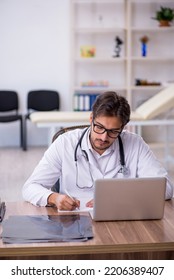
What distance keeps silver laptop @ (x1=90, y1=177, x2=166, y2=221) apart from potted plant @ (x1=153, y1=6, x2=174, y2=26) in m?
5.60

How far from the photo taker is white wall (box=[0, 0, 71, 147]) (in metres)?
7.23

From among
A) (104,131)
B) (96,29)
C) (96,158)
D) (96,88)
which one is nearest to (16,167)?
(96,88)

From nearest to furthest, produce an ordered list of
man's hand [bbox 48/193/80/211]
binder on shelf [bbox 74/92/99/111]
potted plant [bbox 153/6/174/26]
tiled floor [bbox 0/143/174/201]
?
man's hand [bbox 48/193/80/211] < tiled floor [bbox 0/143/174/201] < potted plant [bbox 153/6/174/26] < binder on shelf [bbox 74/92/99/111]

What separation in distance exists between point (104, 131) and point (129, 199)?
1.38 feet

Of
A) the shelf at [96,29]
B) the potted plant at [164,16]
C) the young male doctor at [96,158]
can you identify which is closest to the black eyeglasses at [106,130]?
the young male doctor at [96,158]

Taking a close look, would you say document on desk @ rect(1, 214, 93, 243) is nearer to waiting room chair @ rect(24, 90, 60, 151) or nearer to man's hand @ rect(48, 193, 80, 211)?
man's hand @ rect(48, 193, 80, 211)

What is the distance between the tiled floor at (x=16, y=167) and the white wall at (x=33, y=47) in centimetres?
63

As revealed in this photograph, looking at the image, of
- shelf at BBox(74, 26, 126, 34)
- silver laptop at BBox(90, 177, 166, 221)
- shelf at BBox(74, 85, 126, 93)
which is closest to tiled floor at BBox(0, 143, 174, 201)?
shelf at BBox(74, 85, 126, 93)

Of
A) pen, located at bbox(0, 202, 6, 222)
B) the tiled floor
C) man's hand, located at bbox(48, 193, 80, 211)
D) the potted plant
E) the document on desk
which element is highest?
the potted plant

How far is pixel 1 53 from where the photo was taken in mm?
7297

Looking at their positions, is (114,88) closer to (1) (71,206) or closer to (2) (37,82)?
(2) (37,82)

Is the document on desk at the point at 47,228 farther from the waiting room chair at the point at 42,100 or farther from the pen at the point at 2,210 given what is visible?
the waiting room chair at the point at 42,100

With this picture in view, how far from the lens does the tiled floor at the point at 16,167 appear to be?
4957 millimetres

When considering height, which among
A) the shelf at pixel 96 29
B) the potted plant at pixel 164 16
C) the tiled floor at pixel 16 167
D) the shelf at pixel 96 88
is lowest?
the tiled floor at pixel 16 167
